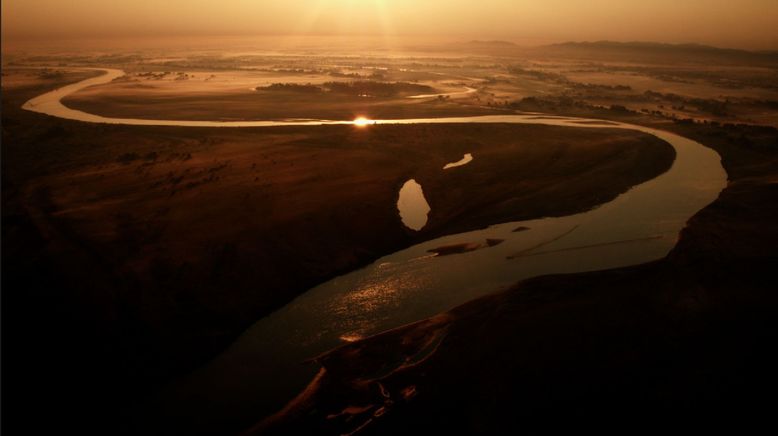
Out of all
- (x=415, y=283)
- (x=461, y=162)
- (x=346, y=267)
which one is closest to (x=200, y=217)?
(x=346, y=267)

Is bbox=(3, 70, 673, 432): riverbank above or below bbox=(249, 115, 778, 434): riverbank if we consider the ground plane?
above

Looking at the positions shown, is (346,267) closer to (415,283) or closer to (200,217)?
(415,283)

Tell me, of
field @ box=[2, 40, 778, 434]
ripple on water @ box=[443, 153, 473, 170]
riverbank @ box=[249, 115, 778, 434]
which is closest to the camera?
riverbank @ box=[249, 115, 778, 434]

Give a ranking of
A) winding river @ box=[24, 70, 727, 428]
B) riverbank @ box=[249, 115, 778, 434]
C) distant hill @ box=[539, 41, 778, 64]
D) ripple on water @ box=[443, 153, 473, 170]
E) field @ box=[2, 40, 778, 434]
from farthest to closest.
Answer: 1. distant hill @ box=[539, 41, 778, 64]
2. ripple on water @ box=[443, 153, 473, 170]
3. winding river @ box=[24, 70, 727, 428]
4. field @ box=[2, 40, 778, 434]
5. riverbank @ box=[249, 115, 778, 434]

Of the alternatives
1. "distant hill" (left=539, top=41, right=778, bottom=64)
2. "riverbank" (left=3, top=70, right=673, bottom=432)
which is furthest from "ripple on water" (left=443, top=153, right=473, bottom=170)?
"distant hill" (left=539, top=41, right=778, bottom=64)

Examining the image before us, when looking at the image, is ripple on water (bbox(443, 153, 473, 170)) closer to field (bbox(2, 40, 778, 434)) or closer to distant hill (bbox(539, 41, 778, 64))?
field (bbox(2, 40, 778, 434))

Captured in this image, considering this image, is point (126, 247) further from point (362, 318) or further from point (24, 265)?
point (362, 318)

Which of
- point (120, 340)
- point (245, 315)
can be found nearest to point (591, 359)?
point (245, 315)
